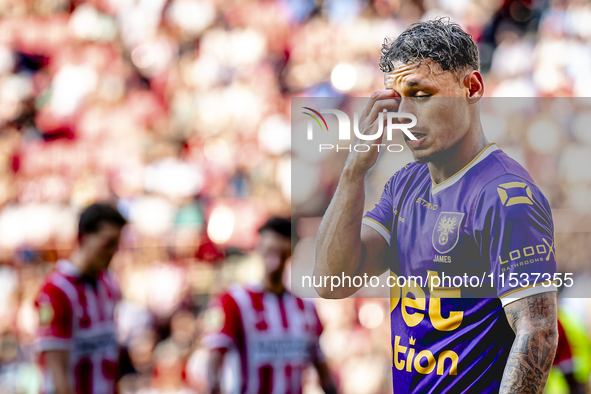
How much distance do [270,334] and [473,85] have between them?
6.18 ft

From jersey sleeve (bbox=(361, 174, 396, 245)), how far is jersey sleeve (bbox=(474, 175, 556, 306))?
221mm

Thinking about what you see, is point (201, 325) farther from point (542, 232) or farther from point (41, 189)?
Result: point (542, 232)

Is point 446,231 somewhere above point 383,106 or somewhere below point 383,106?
below

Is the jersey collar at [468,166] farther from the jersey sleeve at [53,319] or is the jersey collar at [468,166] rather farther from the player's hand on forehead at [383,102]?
the jersey sleeve at [53,319]

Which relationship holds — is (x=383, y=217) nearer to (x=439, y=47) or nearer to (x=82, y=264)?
(x=439, y=47)

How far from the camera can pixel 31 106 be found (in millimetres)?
7273

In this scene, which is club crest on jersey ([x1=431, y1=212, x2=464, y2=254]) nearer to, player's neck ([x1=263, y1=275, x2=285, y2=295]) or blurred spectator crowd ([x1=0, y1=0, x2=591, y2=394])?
player's neck ([x1=263, y1=275, x2=285, y2=295])

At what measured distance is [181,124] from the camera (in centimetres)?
678

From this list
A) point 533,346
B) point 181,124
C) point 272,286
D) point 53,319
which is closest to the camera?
point 533,346

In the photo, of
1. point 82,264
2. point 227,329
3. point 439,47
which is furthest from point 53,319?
point 439,47

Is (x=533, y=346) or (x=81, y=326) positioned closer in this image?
(x=533, y=346)

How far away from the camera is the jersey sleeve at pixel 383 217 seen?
1224 millimetres

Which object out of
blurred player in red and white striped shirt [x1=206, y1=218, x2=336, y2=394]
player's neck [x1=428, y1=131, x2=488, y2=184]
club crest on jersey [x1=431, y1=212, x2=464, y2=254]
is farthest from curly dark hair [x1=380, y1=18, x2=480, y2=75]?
blurred player in red and white striped shirt [x1=206, y1=218, x2=336, y2=394]

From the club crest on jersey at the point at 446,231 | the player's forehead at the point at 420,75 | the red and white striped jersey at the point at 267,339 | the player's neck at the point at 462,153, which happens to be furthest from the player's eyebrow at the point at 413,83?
the red and white striped jersey at the point at 267,339
